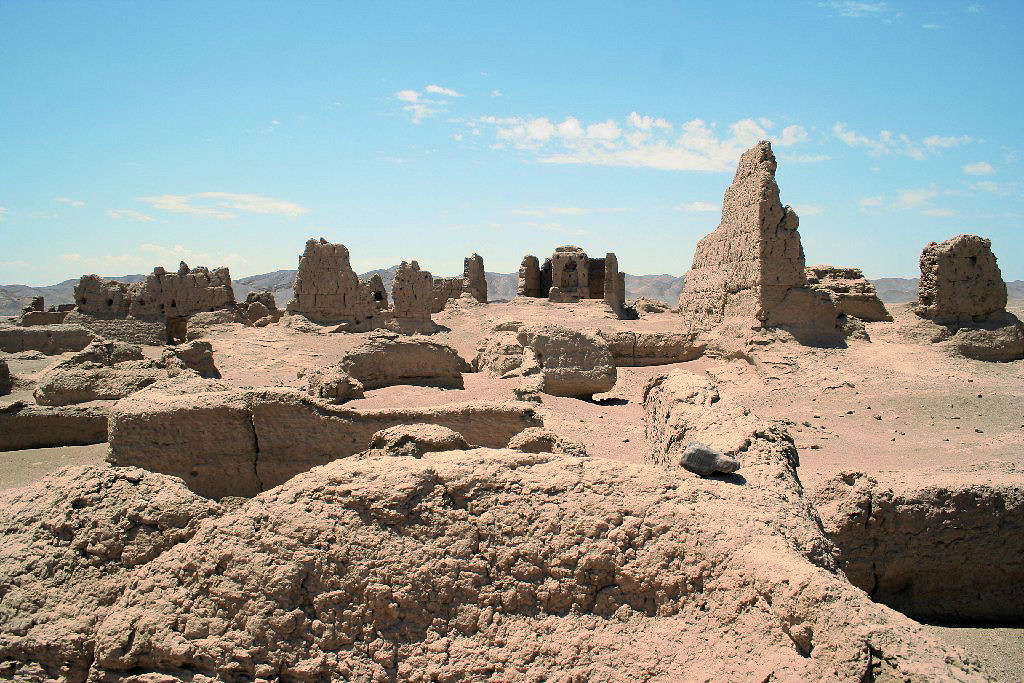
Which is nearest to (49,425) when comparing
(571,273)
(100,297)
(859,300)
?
(100,297)

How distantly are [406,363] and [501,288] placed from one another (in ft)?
264

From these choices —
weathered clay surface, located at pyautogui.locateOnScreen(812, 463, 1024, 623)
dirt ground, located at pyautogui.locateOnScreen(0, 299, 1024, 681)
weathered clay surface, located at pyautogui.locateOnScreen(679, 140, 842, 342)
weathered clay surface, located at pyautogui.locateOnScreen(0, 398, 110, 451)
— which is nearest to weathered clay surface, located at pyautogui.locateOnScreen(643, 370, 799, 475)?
dirt ground, located at pyautogui.locateOnScreen(0, 299, 1024, 681)

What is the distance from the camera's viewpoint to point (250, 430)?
6469mm

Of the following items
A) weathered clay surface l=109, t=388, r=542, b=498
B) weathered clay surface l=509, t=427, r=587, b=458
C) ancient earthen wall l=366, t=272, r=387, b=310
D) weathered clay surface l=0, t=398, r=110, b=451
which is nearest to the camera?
weathered clay surface l=509, t=427, r=587, b=458

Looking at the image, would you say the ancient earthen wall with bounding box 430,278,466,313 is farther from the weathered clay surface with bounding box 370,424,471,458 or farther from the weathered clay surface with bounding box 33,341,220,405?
the weathered clay surface with bounding box 370,424,471,458

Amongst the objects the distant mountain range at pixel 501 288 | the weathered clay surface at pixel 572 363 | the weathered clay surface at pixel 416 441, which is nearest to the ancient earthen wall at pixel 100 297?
the weathered clay surface at pixel 572 363

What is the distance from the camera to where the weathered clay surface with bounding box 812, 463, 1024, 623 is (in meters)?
4.89

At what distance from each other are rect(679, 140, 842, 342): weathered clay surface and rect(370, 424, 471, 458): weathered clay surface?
10099mm

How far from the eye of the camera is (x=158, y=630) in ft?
7.98

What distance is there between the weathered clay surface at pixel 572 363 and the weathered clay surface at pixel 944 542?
520cm

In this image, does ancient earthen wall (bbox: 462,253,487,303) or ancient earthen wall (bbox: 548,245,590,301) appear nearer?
ancient earthen wall (bbox: 548,245,590,301)

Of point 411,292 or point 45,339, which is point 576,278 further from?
point 45,339

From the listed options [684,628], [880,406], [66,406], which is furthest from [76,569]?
[880,406]

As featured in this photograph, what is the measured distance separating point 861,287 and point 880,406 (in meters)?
8.14
